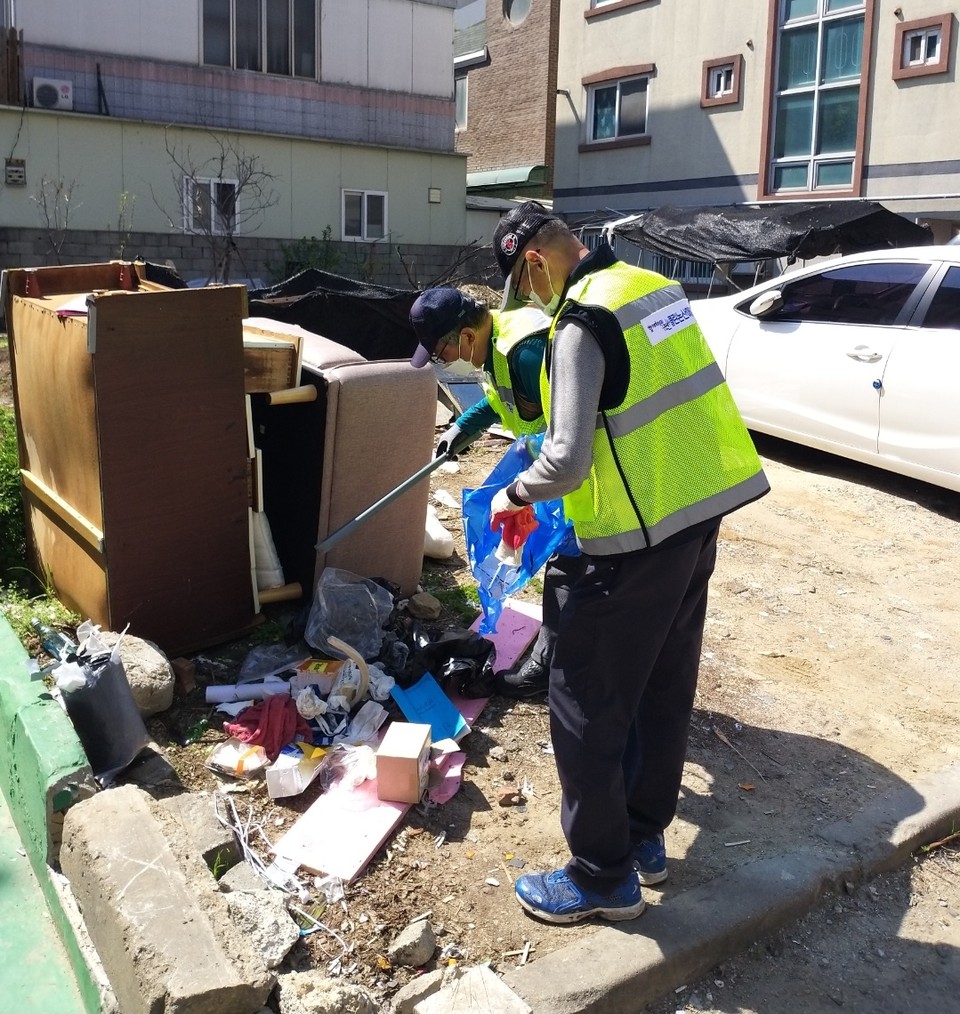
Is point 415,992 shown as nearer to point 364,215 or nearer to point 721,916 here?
point 721,916

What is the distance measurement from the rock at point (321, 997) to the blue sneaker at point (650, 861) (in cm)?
85

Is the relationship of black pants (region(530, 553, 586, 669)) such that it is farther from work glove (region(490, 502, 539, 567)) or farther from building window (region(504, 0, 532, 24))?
building window (region(504, 0, 532, 24))

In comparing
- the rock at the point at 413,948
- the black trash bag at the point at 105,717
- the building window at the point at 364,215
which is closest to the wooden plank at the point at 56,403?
the black trash bag at the point at 105,717

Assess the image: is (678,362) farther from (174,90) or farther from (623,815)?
(174,90)

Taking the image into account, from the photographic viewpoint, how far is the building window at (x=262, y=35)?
16.3 meters

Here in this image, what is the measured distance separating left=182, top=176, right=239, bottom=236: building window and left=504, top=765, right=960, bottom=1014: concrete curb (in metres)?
14.5

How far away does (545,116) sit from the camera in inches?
890

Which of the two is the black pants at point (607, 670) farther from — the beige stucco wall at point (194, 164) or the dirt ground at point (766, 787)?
the beige stucco wall at point (194, 164)

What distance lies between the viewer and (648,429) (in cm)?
257

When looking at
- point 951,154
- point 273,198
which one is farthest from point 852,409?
point 273,198

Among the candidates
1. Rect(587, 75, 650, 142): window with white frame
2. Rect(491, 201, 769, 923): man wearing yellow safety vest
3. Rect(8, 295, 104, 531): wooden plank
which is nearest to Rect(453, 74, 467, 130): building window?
Rect(587, 75, 650, 142): window with white frame

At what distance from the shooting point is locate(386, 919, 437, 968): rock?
2682mm

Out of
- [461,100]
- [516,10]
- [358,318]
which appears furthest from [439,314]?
[461,100]

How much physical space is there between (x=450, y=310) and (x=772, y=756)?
1905 millimetres
